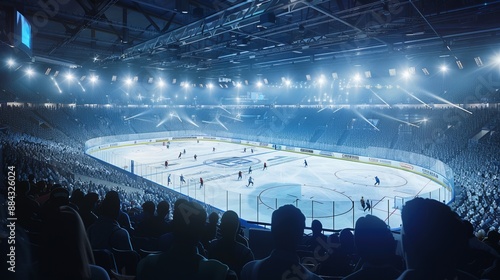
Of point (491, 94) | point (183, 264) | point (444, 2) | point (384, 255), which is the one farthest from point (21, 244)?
point (491, 94)

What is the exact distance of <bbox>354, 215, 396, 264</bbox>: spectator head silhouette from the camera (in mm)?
2086

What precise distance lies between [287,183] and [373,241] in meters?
22.9

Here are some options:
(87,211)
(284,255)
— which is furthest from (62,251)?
(87,211)

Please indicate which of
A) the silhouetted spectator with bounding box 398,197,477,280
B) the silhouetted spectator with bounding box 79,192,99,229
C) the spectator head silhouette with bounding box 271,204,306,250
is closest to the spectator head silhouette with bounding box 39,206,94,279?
the spectator head silhouette with bounding box 271,204,306,250

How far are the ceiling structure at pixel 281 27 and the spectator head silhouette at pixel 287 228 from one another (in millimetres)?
9306

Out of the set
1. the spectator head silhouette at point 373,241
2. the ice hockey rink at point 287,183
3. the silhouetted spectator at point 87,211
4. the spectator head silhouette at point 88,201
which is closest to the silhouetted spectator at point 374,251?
the spectator head silhouette at point 373,241

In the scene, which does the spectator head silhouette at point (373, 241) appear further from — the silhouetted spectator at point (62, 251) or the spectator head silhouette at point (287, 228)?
the silhouetted spectator at point (62, 251)

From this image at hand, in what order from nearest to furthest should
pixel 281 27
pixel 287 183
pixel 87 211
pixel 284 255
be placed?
1. pixel 284 255
2. pixel 87 211
3. pixel 281 27
4. pixel 287 183

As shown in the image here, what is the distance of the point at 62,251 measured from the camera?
1.63 m

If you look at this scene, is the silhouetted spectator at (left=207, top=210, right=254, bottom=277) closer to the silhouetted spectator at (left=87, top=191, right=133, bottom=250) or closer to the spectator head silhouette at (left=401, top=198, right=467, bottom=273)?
the silhouetted spectator at (left=87, top=191, right=133, bottom=250)

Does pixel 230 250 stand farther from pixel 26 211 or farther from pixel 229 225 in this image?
pixel 26 211

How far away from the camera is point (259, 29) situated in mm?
15766

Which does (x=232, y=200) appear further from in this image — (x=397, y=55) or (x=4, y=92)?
(x=4, y=92)

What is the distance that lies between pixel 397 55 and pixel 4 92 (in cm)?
4250
